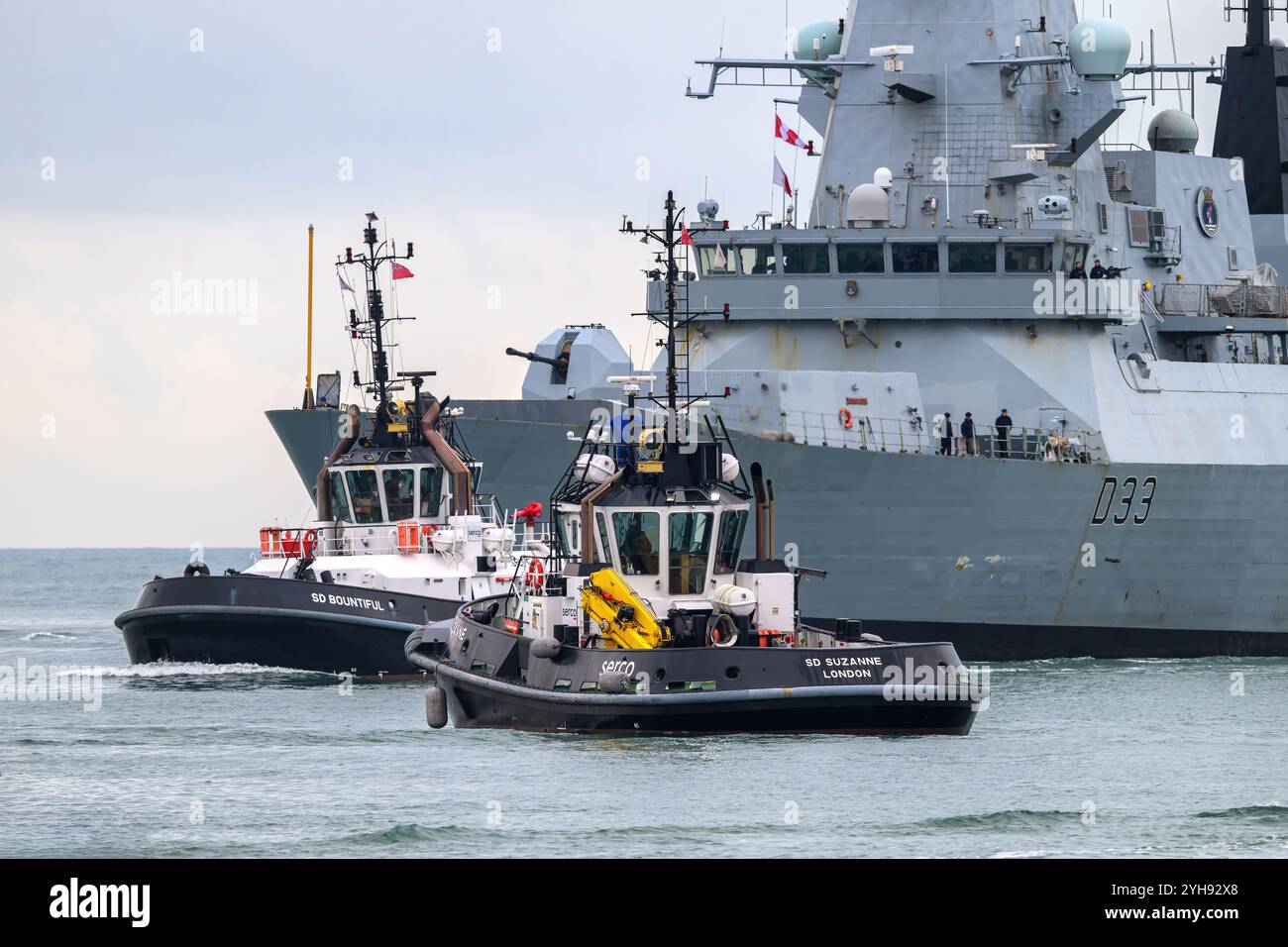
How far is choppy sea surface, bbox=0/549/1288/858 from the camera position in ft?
68.8

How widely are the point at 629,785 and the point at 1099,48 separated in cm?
2359

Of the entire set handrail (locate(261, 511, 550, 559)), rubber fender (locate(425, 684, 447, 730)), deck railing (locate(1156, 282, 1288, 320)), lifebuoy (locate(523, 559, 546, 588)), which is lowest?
rubber fender (locate(425, 684, 447, 730))

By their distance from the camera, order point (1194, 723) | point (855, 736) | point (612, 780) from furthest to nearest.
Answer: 1. point (1194, 723)
2. point (855, 736)
3. point (612, 780)

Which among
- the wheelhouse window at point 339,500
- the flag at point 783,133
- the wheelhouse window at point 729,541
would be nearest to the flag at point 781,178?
the flag at point 783,133

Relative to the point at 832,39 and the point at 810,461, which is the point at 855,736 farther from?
the point at 832,39

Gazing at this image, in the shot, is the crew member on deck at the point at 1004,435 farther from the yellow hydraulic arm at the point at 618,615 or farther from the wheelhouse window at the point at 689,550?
the yellow hydraulic arm at the point at 618,615

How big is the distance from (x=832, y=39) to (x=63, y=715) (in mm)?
20472

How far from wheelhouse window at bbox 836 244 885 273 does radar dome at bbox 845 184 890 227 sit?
764 millimetres

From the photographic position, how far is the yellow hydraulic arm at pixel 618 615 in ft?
85.9

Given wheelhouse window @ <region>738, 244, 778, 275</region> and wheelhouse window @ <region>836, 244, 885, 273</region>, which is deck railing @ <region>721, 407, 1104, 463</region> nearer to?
wheelhouse window @ <region>836, 244, 885, 273</region>

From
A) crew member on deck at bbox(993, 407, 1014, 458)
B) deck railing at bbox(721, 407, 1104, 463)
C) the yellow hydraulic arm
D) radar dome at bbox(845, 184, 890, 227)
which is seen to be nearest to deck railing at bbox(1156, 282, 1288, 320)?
deck railing at bbox(721, 407, 1104, 463)

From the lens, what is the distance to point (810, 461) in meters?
37.3

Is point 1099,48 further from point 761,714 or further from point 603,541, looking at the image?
point 761,714
